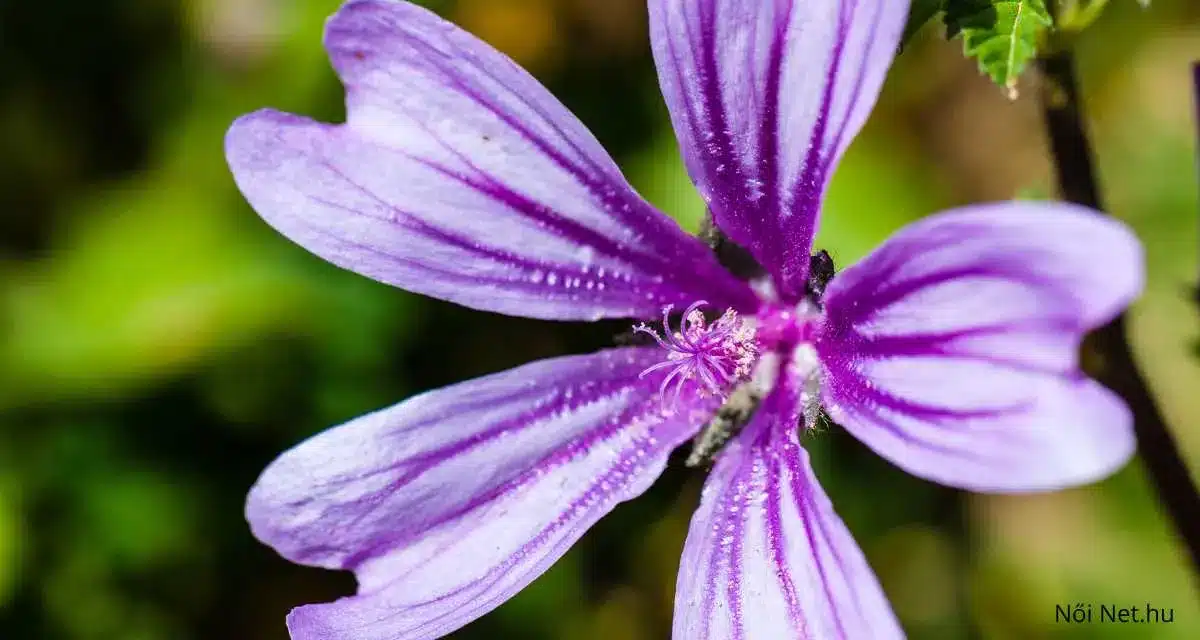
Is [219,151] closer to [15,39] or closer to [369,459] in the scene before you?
[15,39]

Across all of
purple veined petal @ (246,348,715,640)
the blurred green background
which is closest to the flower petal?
purple veined petal @ (246,348,715,640)

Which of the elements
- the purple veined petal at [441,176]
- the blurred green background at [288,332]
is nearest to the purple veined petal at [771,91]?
the purple veined petal at [441,176]

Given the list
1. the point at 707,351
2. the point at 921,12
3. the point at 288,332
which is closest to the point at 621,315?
the point at 707,351

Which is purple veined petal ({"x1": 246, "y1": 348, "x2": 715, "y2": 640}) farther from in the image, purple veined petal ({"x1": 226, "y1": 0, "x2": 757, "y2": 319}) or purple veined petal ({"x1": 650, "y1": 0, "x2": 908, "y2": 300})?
purple veined petal ({"x1": 650, "y1": 0, "x2": 908, "y2": 300})

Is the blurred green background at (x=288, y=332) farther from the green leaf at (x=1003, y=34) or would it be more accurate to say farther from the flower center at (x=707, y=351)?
the green leaf at (x=1003, y=34)

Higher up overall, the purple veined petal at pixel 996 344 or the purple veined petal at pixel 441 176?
the purple veined petal at pixel 441 176

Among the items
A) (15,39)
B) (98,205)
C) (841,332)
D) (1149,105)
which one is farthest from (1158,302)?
(15,39)
